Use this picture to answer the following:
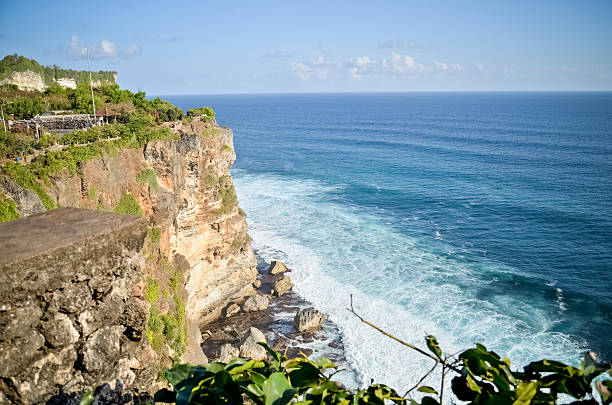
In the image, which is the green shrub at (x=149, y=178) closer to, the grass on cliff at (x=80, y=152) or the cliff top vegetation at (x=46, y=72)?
the grass on cliff at (x=80, y=152)

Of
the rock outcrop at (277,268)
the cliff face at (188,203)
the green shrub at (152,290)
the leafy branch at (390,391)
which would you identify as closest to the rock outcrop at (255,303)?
the cliff face at (188,203)

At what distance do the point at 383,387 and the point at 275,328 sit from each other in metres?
27.7

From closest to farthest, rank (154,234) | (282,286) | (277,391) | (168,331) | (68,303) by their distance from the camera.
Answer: (277,391) → (68,303) → (168,331) → (154,234) → (282,286)

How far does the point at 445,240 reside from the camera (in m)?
40.8

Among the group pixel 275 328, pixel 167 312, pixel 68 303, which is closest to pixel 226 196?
pixel 275 328

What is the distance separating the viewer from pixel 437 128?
107 metres

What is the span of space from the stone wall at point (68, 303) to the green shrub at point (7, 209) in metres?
14.9

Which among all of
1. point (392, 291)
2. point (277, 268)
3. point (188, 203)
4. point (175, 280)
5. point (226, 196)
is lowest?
point (392, 291)

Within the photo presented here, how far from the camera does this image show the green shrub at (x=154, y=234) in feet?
74.7

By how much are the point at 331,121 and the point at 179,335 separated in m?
117

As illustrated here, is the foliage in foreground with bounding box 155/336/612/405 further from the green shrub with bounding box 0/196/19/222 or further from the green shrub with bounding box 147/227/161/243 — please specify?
the green shrub with bounding box 147/227/161/243

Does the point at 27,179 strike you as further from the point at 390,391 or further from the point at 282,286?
the point at 282,286

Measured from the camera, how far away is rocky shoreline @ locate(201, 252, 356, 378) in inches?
1051

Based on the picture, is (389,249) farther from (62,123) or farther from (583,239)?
(62,123)
